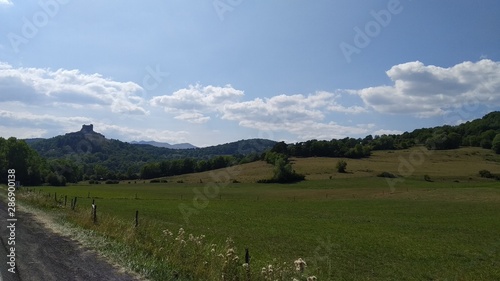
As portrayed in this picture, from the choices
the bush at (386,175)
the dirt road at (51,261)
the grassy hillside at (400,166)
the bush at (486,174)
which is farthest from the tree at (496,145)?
the dirt road at (51,261)

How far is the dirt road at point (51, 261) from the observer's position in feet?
33.9

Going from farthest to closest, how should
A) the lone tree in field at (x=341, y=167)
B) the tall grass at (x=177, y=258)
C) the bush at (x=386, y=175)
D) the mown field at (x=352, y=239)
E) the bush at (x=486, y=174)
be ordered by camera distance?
the lone tree in field at (x=341, y=167), the bush at (x=386, y=175), the bush at (x=486, y=174), the mown field at (x=352, y=239), the tall grass at (x=177, y=258)

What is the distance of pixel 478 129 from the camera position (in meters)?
192

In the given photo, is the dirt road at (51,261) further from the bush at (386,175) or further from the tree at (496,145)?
the tree at (496,145)

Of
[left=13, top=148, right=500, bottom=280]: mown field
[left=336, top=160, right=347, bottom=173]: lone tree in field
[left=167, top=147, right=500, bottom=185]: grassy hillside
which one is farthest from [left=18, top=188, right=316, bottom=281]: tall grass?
[left=336, top=160, right=347, bottom=173]: lone tree in field

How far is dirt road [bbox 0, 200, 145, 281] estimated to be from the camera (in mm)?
10320

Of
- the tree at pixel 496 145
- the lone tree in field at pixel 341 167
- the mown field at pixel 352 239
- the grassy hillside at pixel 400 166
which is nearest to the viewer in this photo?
the mown field at pixel 352 239

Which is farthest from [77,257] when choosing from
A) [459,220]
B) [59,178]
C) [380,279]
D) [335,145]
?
[335,145]

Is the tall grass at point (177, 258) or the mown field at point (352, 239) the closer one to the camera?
the tall grass at point (177, 258)

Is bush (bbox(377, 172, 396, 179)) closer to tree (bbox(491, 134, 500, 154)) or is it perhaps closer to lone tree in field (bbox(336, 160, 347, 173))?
lone tree in field (bbox(336, 160, 347, 173))

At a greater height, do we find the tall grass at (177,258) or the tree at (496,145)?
the tree at (496,145)

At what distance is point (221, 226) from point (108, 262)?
23.8m

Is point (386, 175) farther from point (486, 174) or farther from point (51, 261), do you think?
point (51, 261)

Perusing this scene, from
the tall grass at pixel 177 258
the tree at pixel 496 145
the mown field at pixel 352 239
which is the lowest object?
the mown field at pixel 352 239
